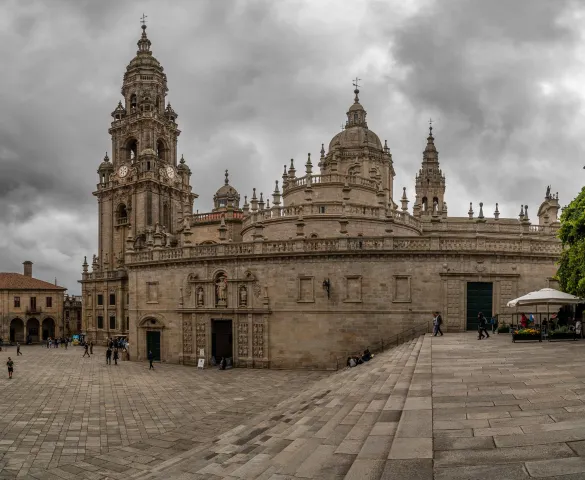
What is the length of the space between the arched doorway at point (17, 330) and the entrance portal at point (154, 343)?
3703 centimetres

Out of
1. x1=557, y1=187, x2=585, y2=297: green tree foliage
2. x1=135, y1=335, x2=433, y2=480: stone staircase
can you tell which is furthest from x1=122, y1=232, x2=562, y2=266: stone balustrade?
x1=135, y1=335, x2=433, y2=480: stone staircase

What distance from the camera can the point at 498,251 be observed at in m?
28.2

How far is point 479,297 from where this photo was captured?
28.3m

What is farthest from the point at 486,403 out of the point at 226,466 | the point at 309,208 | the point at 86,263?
the point at 86,263

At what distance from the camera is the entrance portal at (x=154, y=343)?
3616 cm

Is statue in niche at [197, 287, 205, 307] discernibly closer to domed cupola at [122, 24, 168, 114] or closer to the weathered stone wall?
the weathered stone wall

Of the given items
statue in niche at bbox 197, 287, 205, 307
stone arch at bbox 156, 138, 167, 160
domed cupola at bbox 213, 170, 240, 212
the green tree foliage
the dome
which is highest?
stone arch at bbox 156, 138, 167, 160

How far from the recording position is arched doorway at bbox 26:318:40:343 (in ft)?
214

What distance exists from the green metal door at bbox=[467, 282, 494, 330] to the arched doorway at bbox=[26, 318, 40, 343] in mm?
58047

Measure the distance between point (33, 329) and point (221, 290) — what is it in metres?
45.1

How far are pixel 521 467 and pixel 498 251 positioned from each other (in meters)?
23.9

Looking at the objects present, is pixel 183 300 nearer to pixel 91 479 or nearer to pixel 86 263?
pixel 91 479

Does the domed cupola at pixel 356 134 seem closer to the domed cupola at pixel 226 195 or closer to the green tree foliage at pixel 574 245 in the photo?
the domed cupola at pixel 226 195

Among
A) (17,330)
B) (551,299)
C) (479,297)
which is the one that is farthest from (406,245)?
(17,330)
